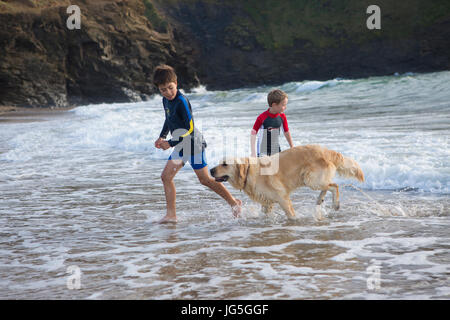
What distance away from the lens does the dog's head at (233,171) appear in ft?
18.5

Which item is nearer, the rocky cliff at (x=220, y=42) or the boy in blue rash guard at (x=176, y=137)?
the boy in blue rash guard at (x=176, y=137)

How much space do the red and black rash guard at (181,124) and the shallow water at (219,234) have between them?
95cm

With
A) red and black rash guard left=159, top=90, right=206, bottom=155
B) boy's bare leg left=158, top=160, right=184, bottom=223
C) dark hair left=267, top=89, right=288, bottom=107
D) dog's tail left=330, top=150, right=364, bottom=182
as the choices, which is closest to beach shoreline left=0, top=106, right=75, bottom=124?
boy's bare leg left=158, top=160, right=184, bottom=223

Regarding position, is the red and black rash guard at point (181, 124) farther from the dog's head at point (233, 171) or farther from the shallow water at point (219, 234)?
the shallow water at point (219, 234)

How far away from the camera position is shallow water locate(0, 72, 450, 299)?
3.76 meters

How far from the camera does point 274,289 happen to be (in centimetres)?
366

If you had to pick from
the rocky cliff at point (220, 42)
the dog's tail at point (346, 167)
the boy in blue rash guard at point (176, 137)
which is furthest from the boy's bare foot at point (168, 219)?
the rocky cliff at point (220, 42)

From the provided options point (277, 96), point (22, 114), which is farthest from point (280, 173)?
point (22, 114)

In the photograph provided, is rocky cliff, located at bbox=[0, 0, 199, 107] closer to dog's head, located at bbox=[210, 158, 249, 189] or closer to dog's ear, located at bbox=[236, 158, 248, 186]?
dog's head, located at bbox=[210, 158, 249, 189]

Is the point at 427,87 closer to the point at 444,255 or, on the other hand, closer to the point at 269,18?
the point at 444,255

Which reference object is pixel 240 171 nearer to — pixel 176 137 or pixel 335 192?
pixel 176 137

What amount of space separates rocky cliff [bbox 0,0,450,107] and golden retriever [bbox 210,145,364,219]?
39631 millimetres

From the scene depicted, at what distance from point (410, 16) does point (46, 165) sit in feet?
241

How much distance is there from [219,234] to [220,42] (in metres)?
68.1
